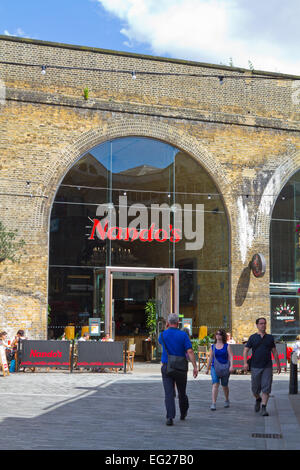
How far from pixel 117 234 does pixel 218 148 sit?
506cm

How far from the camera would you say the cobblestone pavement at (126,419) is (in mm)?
7520

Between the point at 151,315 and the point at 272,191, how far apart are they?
21.5ft

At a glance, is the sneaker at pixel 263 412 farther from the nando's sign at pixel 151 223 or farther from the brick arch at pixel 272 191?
the brick arch at pixel 272 191

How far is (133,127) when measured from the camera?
22484 millimetres

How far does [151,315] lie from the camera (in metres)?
22.4

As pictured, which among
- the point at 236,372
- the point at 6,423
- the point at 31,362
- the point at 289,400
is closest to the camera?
the point at 6,423

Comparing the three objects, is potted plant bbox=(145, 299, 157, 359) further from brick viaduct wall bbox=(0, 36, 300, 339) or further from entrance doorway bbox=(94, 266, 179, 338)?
brick viaduct wall bbox=(0, 36, 300, 339)

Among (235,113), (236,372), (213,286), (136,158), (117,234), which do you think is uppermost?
(235,113)

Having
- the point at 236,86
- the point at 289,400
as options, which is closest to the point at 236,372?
the point at 289,400

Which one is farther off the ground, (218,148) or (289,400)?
(218,148)

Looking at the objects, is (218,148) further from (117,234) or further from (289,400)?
(289,400)

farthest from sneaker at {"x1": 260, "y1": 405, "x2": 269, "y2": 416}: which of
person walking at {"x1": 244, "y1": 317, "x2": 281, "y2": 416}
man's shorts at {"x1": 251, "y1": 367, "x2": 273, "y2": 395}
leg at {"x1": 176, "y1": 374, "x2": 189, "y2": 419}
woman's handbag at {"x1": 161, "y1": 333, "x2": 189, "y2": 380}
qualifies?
woman's handbag at {"x1": 161, "y1": 333, "x2": 189, "y2": 380}

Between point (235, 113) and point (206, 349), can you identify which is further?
point (235, 113)

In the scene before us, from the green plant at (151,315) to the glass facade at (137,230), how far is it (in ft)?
0.70
